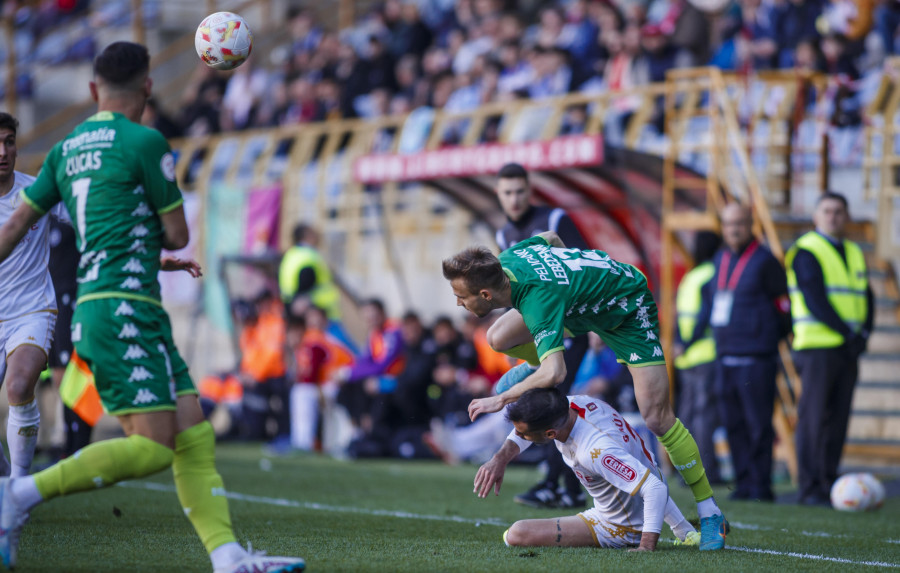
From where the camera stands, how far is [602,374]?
41.4ft

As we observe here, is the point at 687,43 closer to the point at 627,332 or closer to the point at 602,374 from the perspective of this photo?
the point at 602,374

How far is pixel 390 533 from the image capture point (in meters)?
6.85

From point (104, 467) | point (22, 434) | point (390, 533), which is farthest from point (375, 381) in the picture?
point (104, 467)

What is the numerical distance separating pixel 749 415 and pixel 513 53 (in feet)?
29.8

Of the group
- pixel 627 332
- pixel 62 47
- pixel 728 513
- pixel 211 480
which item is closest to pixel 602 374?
pixel 728 513

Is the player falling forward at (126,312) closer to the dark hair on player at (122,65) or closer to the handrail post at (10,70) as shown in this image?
the dark hair on player at (122,65)

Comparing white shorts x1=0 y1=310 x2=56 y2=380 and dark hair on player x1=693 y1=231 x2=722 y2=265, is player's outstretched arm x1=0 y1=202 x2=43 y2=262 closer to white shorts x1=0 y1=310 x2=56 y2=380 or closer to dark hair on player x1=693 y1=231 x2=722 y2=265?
white shorts x1=0 y1=310 x2=56 y2=380

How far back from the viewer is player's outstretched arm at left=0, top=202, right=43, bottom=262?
16.4 feet

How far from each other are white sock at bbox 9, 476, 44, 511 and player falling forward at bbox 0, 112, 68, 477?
5.27 feet

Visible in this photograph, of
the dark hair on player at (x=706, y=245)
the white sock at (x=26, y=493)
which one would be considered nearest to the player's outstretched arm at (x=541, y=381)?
the white sock at (x=26, y=493)

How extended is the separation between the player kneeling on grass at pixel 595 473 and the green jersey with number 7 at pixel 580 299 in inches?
12.4

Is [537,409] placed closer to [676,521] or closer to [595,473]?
[595,473]

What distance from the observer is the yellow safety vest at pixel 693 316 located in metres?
11.2

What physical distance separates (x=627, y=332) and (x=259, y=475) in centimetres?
565
